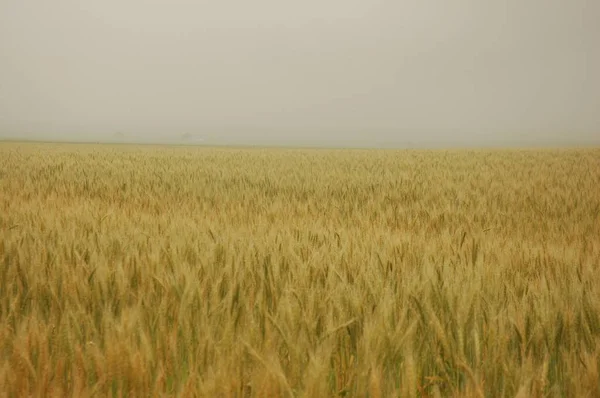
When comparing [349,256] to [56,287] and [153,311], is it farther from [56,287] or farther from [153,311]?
[56,287]

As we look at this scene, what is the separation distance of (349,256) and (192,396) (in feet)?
4.21

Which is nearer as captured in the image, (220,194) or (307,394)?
(307,394)

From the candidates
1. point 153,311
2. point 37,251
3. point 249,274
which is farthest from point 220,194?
point 153,311

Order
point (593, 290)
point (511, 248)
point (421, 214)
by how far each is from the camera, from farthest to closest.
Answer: point (421, 214) < point (511, 248) < point (593, 290)

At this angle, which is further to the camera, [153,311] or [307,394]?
[153,311]

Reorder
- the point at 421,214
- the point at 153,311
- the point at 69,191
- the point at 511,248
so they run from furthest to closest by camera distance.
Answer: the point at 69,191
the point at 421,214
the point at 511,248
the point at 153,311

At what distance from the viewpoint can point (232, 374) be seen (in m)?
0.89

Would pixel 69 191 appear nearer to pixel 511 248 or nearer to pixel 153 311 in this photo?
pixel 153 311

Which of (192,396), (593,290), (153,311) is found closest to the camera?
(192,396)

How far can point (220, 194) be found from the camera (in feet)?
16.2

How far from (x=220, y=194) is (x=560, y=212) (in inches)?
138

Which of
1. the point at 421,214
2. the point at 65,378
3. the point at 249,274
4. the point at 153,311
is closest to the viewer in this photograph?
the point at 65,378

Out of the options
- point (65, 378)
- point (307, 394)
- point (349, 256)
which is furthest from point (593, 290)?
point (65, 378)

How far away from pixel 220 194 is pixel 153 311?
12.0 ft
